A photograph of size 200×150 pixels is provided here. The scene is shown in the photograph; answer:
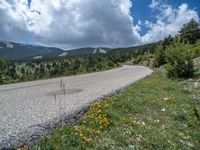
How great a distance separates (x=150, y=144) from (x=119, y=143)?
0.88 meters

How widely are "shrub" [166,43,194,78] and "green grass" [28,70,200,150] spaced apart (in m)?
12.0

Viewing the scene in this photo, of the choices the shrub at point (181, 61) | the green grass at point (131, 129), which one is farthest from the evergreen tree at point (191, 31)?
the green grass at point (131, 129)

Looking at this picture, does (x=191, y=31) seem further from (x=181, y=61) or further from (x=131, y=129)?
(x=131, y=129)

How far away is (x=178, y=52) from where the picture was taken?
22297mm

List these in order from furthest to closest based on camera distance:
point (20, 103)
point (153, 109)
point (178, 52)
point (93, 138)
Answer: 1. point (178, 52)
2. point (20, 103)
3. point (153, 109)
4. point (93, 138)

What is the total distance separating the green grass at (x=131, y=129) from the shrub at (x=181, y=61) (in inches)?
472

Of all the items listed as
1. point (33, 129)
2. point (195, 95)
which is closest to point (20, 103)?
point (33, 129)

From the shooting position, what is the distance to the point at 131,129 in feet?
23.9

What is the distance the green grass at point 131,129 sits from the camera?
230 inches

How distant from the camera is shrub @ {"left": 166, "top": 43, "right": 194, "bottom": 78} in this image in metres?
22.0

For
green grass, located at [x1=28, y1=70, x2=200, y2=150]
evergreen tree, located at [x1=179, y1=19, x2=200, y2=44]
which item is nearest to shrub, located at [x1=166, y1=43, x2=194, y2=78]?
green grass, located at [x1=28, y1=70, x2=200, y2=150]

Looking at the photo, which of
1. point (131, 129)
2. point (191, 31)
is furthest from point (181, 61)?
point (191, 31)

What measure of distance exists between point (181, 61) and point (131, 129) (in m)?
16.3

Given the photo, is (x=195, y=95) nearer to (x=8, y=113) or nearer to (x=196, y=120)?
(x=196, y=120)
